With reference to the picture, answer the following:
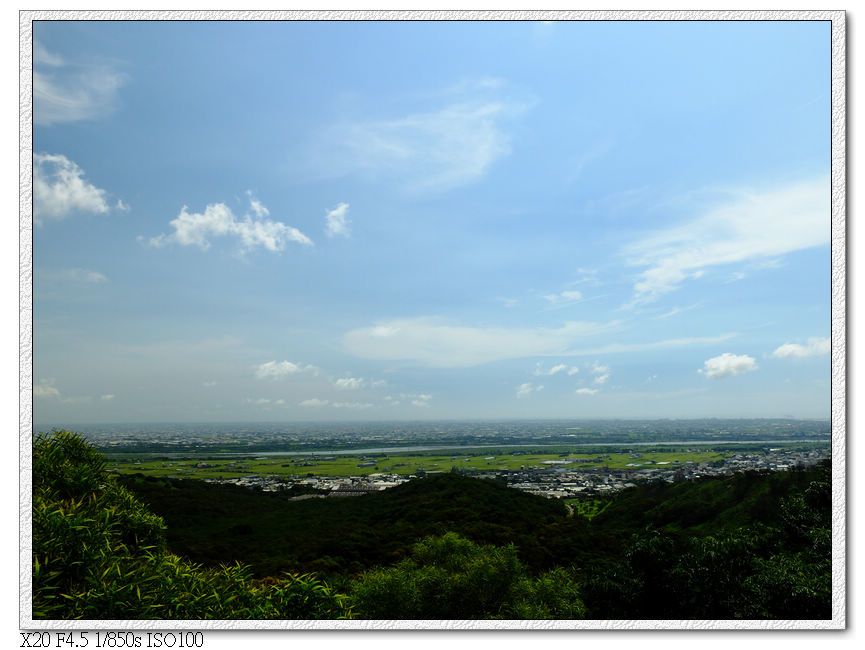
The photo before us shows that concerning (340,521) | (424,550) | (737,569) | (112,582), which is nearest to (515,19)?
(112,582)

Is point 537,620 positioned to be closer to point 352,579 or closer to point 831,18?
point 352,579

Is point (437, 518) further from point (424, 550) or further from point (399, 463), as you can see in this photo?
point (399, 463)

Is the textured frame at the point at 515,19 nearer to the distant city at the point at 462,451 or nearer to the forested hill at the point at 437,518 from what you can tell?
the forested hill at the point at 437,518

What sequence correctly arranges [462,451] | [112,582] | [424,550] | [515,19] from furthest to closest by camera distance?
[462,451] < [424,550] < [515,19] < [112,582]

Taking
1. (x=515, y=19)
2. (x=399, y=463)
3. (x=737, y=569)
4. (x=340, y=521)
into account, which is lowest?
(x=340, y=521)

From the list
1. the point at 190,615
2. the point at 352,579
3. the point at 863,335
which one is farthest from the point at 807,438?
the point at 190,615

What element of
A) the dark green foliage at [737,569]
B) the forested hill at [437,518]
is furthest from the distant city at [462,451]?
the dark green foliage at [737,569]

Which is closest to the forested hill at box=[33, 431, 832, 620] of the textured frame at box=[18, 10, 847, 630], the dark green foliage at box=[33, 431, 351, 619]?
the dark green foliage at box=[33, 431, 351, 619]
